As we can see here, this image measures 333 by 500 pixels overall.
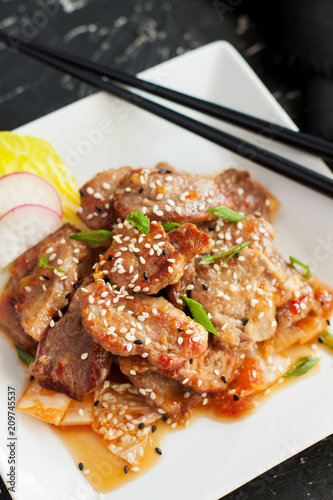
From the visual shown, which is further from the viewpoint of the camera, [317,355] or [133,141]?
[133,141]

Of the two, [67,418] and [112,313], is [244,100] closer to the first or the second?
[112,313]

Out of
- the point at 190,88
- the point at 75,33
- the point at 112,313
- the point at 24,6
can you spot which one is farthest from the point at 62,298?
the point at 24,6

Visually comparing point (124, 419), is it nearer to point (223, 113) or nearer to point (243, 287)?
point (243, 287)

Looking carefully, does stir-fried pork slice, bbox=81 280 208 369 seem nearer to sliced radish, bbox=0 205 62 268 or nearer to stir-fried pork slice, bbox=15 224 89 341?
stir-fried pork slice, bbox=15 224 89 341

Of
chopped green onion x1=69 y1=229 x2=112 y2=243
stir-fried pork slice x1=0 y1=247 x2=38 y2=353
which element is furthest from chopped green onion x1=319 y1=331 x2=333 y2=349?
stir-fried pork slice x1=0 y1=247 x2=38 y2=353

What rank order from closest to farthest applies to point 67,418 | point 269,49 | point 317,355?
point 67,418 → point 317,355 → point 269,49

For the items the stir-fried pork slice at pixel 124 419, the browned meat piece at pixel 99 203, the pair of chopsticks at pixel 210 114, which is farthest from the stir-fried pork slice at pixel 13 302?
the pair of chopsticks at pixel 210 114

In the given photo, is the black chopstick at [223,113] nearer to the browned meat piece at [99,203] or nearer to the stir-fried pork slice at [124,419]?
the browned meat piece at [99,203]
